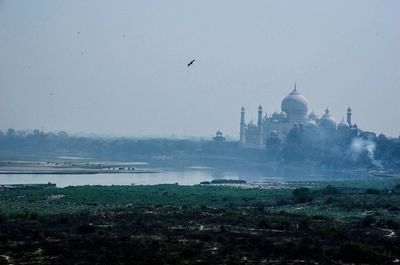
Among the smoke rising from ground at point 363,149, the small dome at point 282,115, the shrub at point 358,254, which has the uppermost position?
the small dome at point 282,115

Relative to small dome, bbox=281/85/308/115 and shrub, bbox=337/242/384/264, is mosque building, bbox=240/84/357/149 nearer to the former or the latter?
small dome, bbox=281/85/308/115

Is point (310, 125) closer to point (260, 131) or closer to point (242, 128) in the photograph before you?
point (260, 131)

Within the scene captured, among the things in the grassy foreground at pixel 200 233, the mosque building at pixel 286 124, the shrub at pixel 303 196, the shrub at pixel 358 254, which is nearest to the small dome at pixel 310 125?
the mosque building at pixel 286 124

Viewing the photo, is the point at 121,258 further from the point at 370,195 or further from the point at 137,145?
the point at 137,145

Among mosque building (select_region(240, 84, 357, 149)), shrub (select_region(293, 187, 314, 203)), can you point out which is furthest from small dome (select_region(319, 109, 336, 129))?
shrub (select_region(293, 187, 314, 203))

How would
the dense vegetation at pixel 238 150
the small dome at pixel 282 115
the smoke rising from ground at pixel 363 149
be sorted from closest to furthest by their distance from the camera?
the smoke rising from ground at pixel 363 149, the dense vegetation at pixel 238 150, the small dome at pixel 282 115

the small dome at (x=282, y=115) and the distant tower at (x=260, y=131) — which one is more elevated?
the small dome at (x=282, y=115)

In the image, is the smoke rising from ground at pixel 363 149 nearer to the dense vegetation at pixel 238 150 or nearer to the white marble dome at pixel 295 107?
the dense vegetation at pixel 238 150
